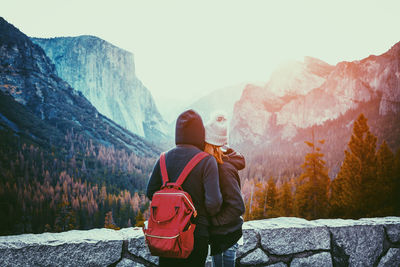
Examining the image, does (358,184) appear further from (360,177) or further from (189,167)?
(189,167)

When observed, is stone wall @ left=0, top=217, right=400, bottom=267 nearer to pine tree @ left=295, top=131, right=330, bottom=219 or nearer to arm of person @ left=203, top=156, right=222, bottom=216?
arm of person @ left=203, top=156, right=222, bottom=216

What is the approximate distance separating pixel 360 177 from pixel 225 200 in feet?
95.3

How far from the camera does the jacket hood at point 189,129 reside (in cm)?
235

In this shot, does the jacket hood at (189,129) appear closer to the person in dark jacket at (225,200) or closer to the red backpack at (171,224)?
the person in dark jacket at (225,200)

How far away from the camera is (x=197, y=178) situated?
2254 mm

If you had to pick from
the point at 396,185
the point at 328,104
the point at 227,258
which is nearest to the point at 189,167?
the point at 227,258

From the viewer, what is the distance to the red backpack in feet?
6.70

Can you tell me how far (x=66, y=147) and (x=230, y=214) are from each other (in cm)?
11069

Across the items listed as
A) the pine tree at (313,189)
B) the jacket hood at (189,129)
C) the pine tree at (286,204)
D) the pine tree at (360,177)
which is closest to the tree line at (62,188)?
the pine tree at (286,204)

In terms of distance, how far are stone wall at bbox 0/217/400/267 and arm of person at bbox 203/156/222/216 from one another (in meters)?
1.17

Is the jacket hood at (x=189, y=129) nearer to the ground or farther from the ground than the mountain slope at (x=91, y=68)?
nearer to the ground

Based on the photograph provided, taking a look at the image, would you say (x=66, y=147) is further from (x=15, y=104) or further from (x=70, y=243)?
(x=70, y=243)

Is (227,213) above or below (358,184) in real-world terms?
above

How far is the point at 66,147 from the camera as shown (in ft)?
328
